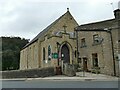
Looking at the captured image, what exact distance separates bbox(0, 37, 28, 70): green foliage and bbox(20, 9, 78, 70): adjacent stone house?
14.3 meters

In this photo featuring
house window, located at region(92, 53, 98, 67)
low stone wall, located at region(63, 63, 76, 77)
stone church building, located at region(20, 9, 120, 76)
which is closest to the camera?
low stone wall, located at region(63, 63, 76, 77)

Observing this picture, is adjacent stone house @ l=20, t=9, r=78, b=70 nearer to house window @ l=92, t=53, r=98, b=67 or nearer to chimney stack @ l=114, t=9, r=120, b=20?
house window @ l=92, t=53, r=98, b=67

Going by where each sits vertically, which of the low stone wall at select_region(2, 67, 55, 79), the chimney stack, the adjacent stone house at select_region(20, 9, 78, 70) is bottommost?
the low stone wall at select_region(2, 67, 55, 79)

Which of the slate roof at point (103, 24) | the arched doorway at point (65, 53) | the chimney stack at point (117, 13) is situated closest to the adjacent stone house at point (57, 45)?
the arched doorway at point (65, 53)

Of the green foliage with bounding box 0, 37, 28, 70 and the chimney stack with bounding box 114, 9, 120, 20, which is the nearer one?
the chimney stack with bounding box 114, 9, 120, 20

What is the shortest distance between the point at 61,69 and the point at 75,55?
6.28 meters

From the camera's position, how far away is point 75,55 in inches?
1362

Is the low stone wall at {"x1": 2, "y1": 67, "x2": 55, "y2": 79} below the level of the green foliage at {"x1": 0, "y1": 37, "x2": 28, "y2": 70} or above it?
below

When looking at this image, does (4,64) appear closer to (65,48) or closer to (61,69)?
(65,48)

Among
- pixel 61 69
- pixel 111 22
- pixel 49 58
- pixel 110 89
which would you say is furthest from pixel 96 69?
pixel 110 89

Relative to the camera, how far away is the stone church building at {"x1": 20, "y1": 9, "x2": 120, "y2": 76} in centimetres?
2769

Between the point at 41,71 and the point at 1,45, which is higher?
the point at 1,45

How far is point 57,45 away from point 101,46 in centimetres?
733

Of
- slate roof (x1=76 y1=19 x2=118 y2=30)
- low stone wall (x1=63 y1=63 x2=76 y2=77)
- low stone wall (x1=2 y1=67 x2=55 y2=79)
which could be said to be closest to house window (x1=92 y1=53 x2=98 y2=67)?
slate roof (x1=76 y1=19 x2=118 y2=30)
